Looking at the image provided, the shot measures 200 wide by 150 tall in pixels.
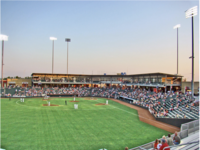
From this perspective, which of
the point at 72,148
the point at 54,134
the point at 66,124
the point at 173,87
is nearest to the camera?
the point at 72,148

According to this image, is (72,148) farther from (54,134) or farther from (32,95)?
(32,95)

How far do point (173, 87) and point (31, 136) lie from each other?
40547mm

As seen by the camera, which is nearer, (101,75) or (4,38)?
(4,38)

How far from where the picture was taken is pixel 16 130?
14648mm

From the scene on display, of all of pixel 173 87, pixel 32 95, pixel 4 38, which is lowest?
pixel 32 95

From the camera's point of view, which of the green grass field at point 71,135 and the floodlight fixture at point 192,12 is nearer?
the green grass field at point 71,135

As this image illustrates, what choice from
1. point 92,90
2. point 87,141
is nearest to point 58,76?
point 92,90

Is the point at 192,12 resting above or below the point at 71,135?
above

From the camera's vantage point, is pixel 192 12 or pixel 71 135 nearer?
pixel 71 135

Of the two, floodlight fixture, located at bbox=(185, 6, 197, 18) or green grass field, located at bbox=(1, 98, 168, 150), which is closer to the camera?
green grass field, located at bbox=(1, 98, 168, 150)

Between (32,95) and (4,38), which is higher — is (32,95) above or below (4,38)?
below

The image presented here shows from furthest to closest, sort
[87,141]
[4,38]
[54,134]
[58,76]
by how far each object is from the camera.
A: [58,76]
[4,38]
[54,134]
[87,141]

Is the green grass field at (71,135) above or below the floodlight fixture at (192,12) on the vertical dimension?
below

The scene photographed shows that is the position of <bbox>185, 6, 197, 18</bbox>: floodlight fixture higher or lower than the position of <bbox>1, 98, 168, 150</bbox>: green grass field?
higher
